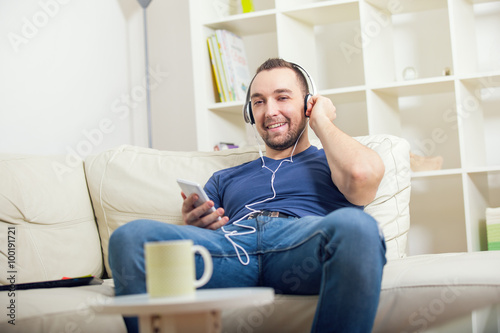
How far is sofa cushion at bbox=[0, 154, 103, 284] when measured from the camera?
168cm

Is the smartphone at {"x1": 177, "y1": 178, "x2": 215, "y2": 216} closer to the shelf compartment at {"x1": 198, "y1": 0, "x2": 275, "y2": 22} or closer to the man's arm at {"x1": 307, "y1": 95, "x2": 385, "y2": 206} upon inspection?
the man's arm at {"x1": 307, "y1": 95, "x2": 385, "y2": 206}

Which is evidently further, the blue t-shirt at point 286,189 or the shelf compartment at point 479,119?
the shelf compartment at point 479,119

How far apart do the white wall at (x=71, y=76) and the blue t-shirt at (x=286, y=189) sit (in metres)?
0.90

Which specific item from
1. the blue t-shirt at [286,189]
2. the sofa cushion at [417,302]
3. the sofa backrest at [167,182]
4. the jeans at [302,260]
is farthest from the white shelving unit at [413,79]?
the jeans at [302,260]

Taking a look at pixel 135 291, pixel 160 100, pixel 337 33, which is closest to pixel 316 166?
pixel 135 291

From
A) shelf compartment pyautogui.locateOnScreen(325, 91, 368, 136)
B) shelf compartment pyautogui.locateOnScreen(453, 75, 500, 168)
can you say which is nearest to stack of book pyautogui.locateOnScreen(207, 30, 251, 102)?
shelf compartment pyautogui.locateOnScreen(325, 91, 368, 136)

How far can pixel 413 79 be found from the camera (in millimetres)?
2475

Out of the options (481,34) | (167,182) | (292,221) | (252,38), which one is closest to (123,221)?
(167,182)

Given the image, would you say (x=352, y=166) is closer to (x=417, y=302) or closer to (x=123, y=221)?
(x=417, y=302)

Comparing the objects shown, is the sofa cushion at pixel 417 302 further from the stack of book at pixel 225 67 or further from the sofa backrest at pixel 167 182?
the stack of book at pixel 225 67

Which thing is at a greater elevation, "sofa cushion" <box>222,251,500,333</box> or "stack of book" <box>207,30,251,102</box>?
"stack of book" <box>207,30,251,102</box>

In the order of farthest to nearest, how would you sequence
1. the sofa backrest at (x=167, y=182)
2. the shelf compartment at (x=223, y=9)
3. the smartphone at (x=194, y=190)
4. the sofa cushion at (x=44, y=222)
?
the shelf compartment at (x=223, y=9), the sofa backrest at (x=167, y=182), the sofa cushion at (x=44, y=222), the smartphone at (x=194, y=190)

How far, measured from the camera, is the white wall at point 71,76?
2258 mm

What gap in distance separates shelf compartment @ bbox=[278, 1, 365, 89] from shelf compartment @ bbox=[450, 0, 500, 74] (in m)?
0.49
